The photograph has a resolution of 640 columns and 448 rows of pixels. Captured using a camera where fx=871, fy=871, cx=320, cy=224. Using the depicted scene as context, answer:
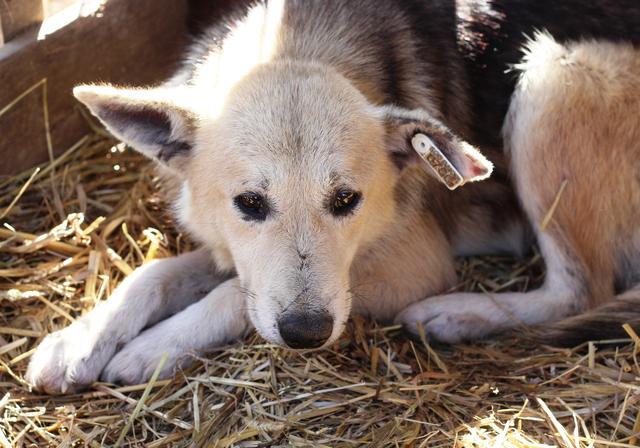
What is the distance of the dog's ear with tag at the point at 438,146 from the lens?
119 inches

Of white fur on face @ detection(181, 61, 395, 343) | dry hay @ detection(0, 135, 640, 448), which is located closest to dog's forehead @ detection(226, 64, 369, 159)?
white fur on face @ detection(181, 61, 395, 343)

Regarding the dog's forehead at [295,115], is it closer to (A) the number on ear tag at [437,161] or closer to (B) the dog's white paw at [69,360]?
(A) the number on ear tag at [437,161]

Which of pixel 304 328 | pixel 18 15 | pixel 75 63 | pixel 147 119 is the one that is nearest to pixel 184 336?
pixel 304 328

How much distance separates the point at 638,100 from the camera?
3.70m

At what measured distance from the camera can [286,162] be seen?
3.02 m

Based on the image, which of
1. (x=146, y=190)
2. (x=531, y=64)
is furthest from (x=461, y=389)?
(x=146, y=190)

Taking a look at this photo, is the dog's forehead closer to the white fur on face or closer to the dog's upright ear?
the white fur on face

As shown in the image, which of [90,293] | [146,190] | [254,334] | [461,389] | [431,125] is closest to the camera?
[431,125]

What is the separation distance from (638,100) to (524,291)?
3.29 ft

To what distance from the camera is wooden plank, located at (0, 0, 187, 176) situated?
4137 mm

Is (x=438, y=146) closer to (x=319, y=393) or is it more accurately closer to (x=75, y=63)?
(x=319, y=393)

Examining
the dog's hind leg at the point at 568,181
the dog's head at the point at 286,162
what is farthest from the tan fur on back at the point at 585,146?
the dog's head at the point at 286,162

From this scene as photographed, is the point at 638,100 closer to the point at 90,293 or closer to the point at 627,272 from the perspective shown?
the point at 627,272

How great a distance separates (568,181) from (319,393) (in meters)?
1.43
